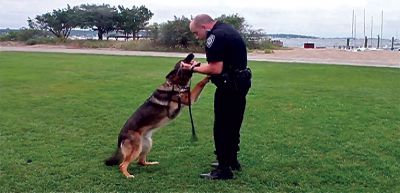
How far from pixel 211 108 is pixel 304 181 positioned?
560cm

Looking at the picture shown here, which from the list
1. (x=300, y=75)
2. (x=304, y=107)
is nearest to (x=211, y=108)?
(x=304, y=107)

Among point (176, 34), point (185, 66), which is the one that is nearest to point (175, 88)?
point (185, 66)

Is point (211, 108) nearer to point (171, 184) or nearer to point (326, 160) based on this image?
point (326, 160)

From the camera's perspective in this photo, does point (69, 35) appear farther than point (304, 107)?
Yes

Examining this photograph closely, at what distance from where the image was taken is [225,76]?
5.24 metres

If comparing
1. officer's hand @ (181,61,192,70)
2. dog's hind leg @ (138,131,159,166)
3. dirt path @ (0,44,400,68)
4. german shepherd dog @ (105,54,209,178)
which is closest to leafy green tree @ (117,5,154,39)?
dirt path @ (0,44,400,68)

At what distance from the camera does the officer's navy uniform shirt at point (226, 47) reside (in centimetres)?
510

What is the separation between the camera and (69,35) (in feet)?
192

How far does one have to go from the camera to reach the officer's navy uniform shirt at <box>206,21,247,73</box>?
510 cm

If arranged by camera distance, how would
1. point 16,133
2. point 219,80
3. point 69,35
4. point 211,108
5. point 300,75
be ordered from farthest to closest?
point 69,35
point 300,75
point 211,108
point 16,133
point 219,80

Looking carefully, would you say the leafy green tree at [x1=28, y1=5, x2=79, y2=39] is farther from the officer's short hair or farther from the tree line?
the officer's short hair

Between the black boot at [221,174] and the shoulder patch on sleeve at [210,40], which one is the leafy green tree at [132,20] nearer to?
the black boot at [221,174]

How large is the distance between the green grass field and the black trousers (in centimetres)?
31

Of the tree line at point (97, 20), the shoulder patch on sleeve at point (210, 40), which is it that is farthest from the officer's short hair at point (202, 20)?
the tree line at point (97, 20)
